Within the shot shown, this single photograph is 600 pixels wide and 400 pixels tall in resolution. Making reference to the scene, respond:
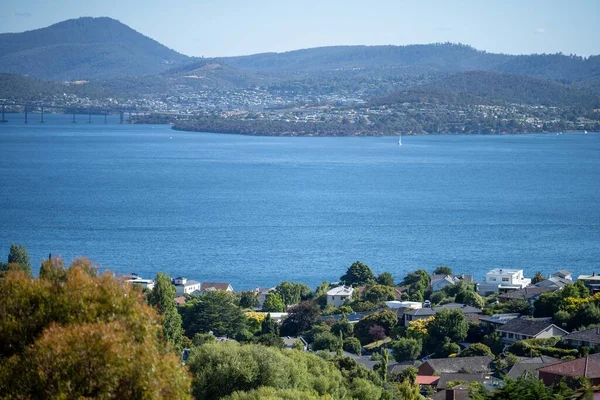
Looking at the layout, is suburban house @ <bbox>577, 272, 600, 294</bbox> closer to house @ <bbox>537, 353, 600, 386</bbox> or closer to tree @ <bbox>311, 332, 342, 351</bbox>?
tree @ <bbox>311, 332, 342, 351</bbox>

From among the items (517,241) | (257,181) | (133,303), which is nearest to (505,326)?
(133,303)

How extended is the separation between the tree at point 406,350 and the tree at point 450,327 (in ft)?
1.87

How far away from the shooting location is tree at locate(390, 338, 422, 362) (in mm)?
12453

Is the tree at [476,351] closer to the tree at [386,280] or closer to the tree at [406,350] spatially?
the tree at [406,350]

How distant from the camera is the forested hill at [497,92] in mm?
95688

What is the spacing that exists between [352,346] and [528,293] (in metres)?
4.24

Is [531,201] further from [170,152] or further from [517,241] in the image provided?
[170,152]

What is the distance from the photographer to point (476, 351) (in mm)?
12125

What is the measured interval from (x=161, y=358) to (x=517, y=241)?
21880mm

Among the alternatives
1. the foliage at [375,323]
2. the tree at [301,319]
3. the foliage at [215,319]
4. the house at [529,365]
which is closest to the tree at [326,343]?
the foliage at [375,323]

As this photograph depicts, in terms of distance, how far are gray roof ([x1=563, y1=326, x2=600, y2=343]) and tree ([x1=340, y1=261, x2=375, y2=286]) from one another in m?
7.01

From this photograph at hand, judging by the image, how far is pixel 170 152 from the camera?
2308 inches

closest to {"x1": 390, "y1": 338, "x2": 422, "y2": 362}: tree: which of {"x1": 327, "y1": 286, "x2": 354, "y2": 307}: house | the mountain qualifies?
{"x1": 327, "y1": 286, "x2": 354, "y2": 307}: house

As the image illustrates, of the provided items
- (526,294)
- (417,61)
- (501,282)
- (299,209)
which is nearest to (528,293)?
(526,294)
